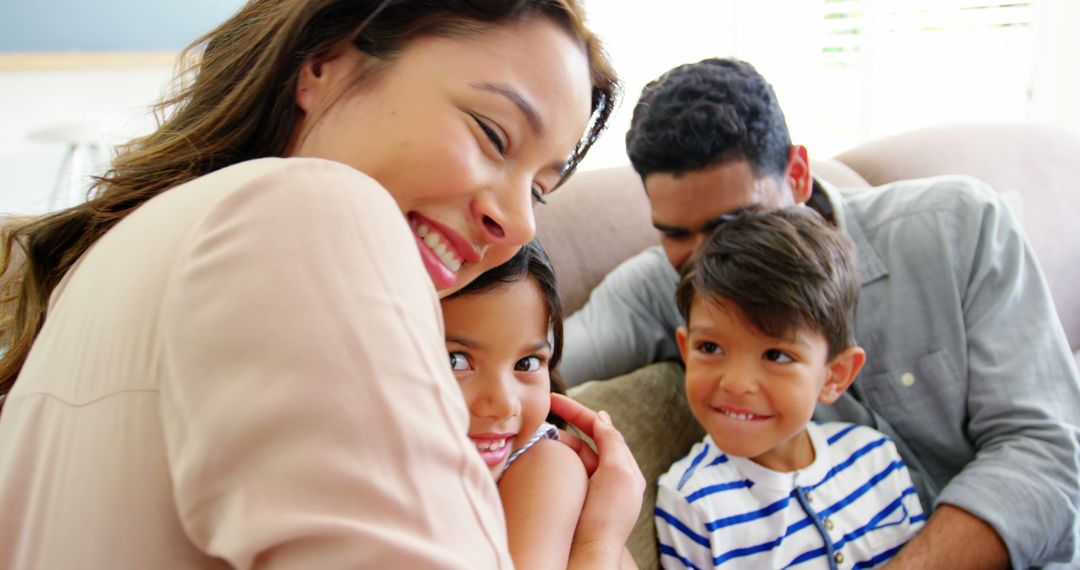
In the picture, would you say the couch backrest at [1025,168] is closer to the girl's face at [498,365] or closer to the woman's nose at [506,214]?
the girl's face at [498,365]

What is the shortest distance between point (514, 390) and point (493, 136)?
1.29 ft

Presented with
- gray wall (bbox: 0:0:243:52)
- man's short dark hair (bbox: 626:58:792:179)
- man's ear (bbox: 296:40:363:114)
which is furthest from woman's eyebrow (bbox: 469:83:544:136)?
gray wall (bbox: 0:0:243:52)

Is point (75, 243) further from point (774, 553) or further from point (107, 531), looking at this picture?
point (774, 553)

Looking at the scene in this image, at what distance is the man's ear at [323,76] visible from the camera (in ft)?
2.45

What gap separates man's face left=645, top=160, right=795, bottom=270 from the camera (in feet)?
5.07

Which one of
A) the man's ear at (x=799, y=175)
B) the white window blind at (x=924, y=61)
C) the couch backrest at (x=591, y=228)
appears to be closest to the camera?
the man's ear at (x=799, y=175)

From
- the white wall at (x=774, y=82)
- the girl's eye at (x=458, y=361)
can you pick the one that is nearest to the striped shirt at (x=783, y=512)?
the girl's eye at (x=458, y=361)

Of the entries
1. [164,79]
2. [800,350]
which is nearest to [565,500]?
[800,350]

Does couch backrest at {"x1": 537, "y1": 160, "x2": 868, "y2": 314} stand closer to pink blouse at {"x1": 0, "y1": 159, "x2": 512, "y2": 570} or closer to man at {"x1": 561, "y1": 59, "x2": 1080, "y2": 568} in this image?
man at {"x1": 561, "y1": 59, "x2": 1080, "y2": 568}

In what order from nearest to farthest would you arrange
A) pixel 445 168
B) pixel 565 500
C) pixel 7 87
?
pixel 445 168
pixel 565 500
pixel 7 87

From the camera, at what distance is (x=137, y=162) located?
776 millimetres

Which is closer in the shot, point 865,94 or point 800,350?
point 800,350

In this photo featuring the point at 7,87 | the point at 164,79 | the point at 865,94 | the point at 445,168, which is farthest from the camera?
the point at 865,94

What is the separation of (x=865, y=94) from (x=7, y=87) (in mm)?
3594
